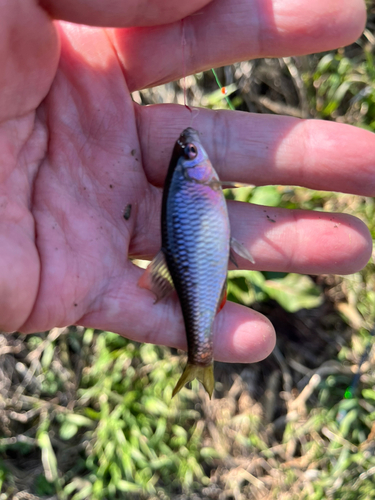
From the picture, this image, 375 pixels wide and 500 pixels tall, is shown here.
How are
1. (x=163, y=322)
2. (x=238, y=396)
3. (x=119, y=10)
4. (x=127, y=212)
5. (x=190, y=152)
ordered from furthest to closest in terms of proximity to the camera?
(x=238, y=396) < (x=127, y=212) < (x=163, y=322) < (x=190, y=152) < (x=119, y=10)

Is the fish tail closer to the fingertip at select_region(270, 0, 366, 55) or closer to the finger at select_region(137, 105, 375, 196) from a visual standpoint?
the finger at select_region(137, 105, 375, 196)

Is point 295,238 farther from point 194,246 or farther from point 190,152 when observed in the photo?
point 190,152

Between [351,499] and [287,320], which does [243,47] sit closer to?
[287,320]

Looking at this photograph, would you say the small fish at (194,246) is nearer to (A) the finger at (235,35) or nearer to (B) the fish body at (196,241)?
(B) the fish body at (196,241)

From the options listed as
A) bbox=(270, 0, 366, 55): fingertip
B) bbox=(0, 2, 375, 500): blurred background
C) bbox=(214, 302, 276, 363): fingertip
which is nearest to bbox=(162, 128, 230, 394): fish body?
bbox=(214, 302, 276, 363): fingertip

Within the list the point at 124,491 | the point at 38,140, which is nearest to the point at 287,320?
the point at 124,491

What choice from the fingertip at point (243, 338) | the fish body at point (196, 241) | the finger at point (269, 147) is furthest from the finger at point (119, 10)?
the fingertip at point (243, 338)

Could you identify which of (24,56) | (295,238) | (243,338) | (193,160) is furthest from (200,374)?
(24,56)
